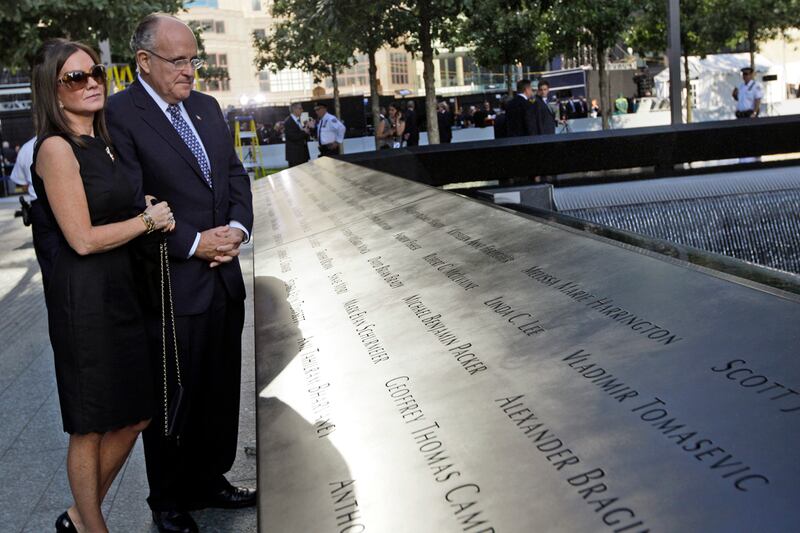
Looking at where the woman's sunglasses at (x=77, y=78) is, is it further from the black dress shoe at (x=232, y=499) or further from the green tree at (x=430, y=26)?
the green tree at (x=430, y=26)

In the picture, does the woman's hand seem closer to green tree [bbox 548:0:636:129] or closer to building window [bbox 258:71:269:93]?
green tree [bbox 548:0:636:129]

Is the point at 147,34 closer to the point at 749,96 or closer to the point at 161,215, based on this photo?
the point at 161,215

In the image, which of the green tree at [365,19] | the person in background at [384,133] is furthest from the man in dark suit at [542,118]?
the person in background at [384,133]

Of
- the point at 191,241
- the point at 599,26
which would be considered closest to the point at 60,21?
the point at 191,241

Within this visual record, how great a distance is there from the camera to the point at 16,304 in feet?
32.4

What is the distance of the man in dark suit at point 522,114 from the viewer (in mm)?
13453

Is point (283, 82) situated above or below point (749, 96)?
above

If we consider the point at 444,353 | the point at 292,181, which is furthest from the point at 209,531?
the point at 292,181

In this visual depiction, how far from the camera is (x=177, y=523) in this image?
3.87 meters

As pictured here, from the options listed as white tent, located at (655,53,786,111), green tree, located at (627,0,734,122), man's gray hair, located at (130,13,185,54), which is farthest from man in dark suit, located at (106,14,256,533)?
white tent, located at (655,53,786,111)

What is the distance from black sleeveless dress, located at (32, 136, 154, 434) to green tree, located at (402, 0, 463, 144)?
557 inches

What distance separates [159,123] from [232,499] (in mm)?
1595

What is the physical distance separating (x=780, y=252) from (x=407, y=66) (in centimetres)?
8709

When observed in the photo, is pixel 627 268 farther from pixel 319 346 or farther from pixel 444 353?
pixel 319 346
